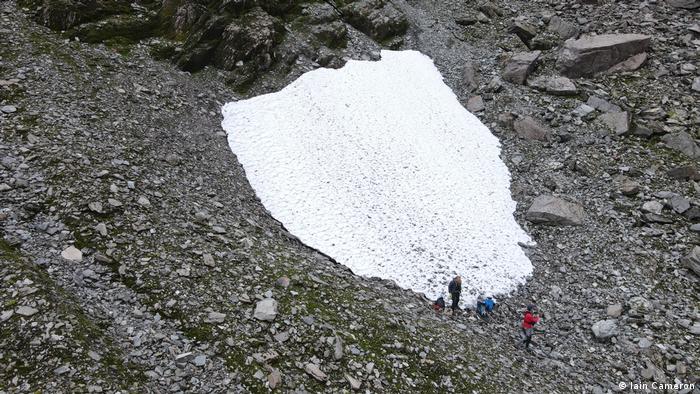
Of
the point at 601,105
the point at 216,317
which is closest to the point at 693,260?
the point at 601,105

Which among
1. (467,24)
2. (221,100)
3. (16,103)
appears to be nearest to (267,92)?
(221,100)

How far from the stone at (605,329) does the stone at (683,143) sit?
Result: 38.3ft

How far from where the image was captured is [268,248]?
46.9 ft

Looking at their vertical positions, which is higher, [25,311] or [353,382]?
[25,311]

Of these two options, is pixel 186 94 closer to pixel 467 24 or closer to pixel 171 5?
pixel 171 5

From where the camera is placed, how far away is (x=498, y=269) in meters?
16.9

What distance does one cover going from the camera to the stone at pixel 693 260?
648 inches

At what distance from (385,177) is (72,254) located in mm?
12920

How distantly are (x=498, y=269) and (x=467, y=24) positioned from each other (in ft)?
73.7

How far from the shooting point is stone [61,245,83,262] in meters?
10.9

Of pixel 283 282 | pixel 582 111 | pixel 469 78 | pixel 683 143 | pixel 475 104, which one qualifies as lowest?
pixel 475 104

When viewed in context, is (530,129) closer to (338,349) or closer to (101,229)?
(338,349)

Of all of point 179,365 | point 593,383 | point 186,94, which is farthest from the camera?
point 186,94

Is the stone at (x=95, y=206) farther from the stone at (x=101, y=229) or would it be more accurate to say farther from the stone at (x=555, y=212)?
the stone at (x=555, y=212)
